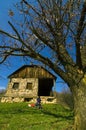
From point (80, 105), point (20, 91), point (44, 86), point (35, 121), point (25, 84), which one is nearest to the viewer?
point (80, 105)

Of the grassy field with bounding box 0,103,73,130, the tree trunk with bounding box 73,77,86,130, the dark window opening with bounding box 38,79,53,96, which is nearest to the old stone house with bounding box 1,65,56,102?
the dark window opening with bounding box 38,79,53,96

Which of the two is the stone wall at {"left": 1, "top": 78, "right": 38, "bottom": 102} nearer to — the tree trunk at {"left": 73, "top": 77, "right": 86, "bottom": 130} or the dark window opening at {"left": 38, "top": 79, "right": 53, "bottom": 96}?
the dark window opening at {"left": 38, "top": 79, "right": 53, "bottom": 96}

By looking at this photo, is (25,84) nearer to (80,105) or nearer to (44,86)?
(44,86)

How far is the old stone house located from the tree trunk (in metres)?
26.2

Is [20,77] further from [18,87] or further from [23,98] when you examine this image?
[23,98]

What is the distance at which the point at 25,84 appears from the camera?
38062 millimetres

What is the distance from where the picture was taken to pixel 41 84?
138 feet

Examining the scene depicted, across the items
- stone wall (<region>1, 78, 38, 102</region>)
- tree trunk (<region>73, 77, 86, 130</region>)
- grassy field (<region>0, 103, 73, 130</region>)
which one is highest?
stone wall (<region>1, 78, 38, 102</region>)

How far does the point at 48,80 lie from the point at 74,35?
105 ft

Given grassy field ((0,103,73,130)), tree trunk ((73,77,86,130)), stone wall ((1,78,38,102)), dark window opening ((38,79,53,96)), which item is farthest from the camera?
dark window opening ((38,79,53,96))

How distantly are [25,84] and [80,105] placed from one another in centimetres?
2940

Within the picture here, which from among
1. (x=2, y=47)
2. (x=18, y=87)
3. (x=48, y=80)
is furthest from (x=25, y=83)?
(x=2, y=47)

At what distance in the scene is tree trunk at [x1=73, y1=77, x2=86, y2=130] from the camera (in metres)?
8.84

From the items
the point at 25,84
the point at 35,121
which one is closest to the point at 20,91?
the point at 25,84
